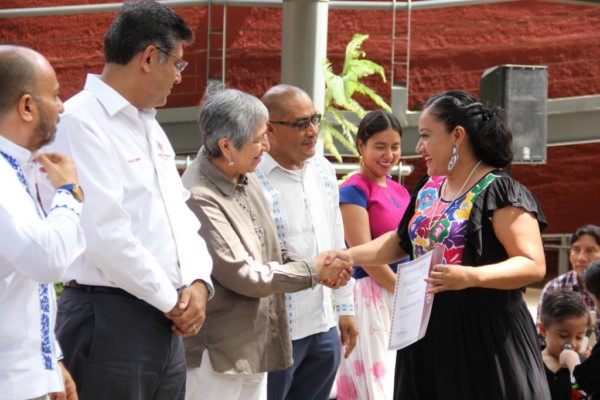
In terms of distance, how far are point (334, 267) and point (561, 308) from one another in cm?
174

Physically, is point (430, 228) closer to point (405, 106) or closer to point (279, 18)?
point (405, 106)

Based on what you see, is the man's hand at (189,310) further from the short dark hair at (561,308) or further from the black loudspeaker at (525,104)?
the black loudspeaker at (525,104)

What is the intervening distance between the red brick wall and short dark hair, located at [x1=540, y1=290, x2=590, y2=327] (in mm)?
5059

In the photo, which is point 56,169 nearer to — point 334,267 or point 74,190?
point 74,190

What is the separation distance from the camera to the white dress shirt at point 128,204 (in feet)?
11.8

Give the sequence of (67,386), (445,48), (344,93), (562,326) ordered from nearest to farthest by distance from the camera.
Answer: (67,386) → (562,326) → (344,93) → (445,48)

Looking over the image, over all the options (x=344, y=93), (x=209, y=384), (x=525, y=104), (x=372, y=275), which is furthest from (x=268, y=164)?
(x=344, y=93)

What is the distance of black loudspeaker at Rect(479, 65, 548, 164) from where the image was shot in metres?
7.63

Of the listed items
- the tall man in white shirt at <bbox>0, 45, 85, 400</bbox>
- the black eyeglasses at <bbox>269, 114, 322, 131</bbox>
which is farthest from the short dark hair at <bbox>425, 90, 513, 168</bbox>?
the tall man in white shirt at <bbox>0, 45, 85, 400</bbox>

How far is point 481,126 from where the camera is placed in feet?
14.3

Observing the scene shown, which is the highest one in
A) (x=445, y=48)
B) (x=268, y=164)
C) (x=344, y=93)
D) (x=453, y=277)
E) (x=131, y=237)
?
(x=445, y=48)

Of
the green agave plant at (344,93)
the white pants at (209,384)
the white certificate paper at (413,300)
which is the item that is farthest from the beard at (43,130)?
the green agave plant at (344,93)

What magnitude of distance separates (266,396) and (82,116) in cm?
151

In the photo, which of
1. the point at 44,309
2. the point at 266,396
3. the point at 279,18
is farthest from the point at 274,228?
the point at 279,18
